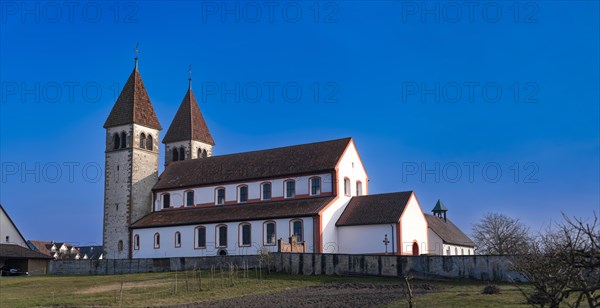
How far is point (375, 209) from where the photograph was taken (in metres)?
52.2

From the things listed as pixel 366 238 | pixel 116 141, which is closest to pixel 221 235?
pixel 366 238

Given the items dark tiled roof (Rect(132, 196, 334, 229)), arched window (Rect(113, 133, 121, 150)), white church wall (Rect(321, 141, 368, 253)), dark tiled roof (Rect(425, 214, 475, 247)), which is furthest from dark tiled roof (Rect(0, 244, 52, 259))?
dark tiled roof (Rect(425, 214, 475, 247))

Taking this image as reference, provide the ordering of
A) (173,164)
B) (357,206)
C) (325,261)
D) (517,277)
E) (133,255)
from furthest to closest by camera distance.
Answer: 1. (173,164)
2. (133,255)
3. (357,206)
4. (325,261)
5. (517,277)

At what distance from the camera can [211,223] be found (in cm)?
5750

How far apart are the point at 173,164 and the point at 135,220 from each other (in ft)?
26.5

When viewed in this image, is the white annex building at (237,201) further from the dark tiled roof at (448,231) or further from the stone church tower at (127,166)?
the dark tiled roof at (448,231)

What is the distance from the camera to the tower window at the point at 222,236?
56.6 meters

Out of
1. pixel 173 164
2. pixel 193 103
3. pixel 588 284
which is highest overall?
pixel 193 103

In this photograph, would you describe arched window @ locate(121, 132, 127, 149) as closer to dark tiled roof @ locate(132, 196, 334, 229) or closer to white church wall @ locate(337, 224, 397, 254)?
dark tiled roof @ locate(132, 196, 334, 229)

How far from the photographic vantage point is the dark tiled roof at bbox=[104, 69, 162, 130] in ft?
218

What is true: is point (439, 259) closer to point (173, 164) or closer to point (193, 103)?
point (173, 164)

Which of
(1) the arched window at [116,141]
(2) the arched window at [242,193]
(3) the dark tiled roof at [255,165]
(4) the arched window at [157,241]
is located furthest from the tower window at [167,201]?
(2) the arched window at [242,193]

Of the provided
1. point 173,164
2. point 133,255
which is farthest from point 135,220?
point 173,164

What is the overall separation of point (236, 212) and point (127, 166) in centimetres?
1449
